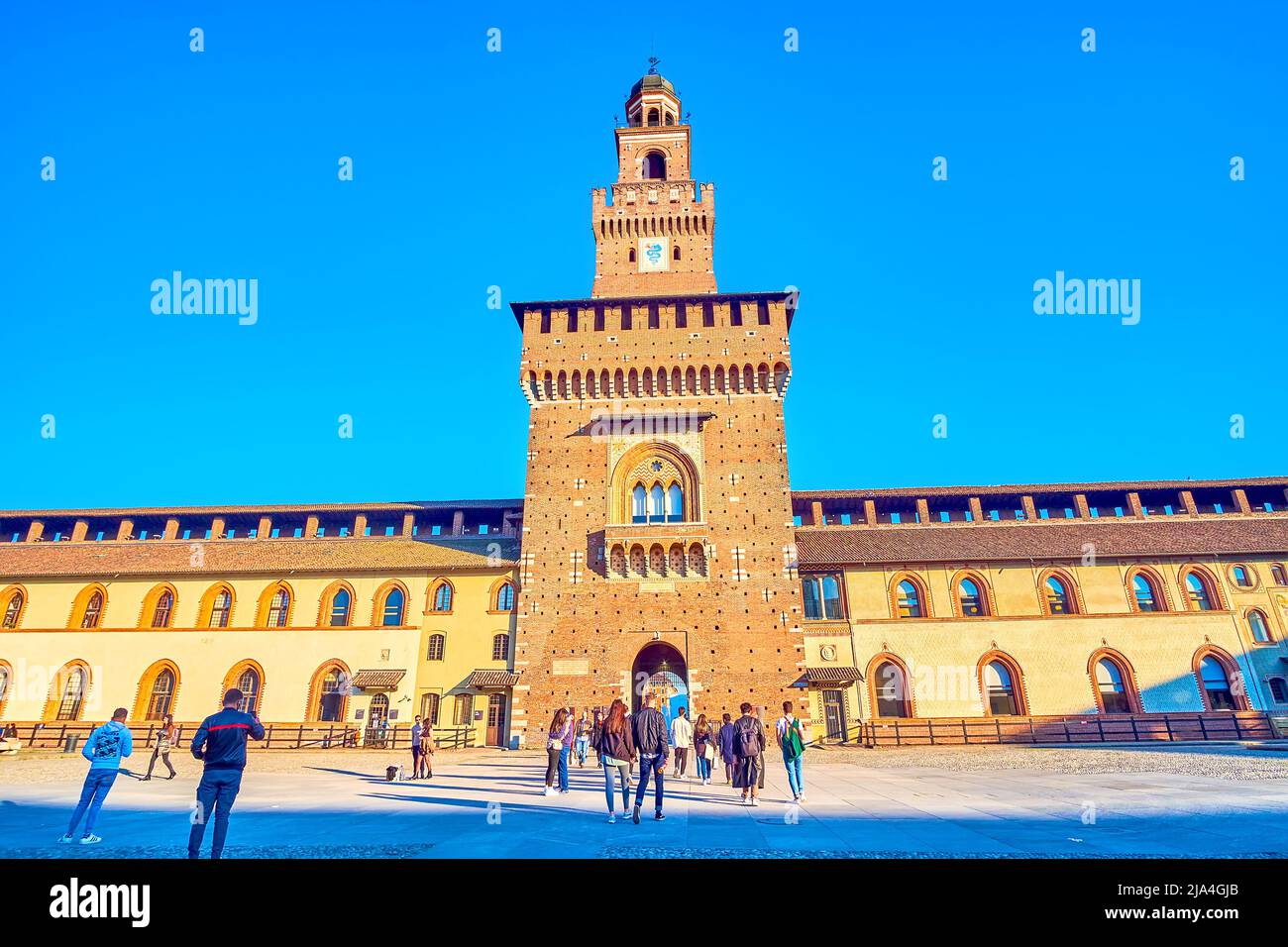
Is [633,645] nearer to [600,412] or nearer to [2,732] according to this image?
[600,412]

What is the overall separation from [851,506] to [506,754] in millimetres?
21819

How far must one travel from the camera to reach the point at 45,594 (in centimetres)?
3375

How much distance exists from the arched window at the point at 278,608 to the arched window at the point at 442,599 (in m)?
7.22

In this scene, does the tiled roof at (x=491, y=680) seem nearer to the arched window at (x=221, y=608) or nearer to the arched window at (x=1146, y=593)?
the arched window at (x=221, y=608)

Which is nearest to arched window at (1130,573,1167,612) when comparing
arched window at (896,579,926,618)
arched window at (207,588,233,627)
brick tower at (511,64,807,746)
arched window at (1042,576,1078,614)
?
arched window at (1042,576,1078,614)

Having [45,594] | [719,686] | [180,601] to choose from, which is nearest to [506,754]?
[719,686]

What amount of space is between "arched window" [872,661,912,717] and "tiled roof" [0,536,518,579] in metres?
18.3

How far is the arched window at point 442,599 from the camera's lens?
107 ft

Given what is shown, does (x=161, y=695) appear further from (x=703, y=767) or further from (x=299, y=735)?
(x=703, y=767)

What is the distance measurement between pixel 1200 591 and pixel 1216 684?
4.26m

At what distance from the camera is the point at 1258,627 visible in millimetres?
30469

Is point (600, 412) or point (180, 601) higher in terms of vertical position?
point (600, 412)

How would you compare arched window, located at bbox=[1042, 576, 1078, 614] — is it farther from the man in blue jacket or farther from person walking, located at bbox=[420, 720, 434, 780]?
the man in blue jacket

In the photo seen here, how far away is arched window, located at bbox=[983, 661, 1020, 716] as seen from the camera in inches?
1167
